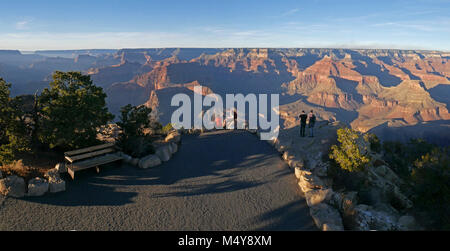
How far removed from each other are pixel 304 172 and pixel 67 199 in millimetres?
10412

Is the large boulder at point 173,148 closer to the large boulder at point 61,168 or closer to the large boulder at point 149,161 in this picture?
the large boulder at point 149,161

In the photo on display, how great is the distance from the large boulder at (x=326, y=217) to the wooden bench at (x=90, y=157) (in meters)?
9.56

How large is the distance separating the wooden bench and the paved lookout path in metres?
0.51

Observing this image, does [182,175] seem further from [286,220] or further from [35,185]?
[35,185]

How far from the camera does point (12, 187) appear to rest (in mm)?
8633

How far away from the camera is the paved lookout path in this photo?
7656 mm

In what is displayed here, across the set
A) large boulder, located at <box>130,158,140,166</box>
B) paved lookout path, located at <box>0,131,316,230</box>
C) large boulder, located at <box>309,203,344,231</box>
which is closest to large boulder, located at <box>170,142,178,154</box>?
paved lookout path, located at <box>0,131,316,230</box>

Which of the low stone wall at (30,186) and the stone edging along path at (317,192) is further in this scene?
the low stone wall at (30,186)

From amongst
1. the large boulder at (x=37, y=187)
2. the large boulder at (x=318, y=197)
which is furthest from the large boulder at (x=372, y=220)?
the large boulder at (x=37, y=187)

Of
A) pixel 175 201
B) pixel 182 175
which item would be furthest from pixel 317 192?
pixel 182 175

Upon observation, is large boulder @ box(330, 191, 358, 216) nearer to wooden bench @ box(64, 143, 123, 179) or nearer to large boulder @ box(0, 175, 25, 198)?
wooden bench @ box(64, 143, 123, 179)

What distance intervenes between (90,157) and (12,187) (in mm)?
3392

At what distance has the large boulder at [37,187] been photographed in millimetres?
8766
